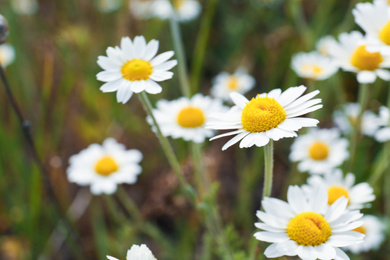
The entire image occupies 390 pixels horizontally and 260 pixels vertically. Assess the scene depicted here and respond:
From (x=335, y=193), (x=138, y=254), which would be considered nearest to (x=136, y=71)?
(x=138, y=254)

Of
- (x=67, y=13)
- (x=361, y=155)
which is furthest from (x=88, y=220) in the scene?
(x=67, y=13)

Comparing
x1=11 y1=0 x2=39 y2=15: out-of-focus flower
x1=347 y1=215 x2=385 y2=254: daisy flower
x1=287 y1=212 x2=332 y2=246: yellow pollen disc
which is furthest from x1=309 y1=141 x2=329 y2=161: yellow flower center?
x1=11 y1=0 x2=39 y2=15: out-of-focus flower

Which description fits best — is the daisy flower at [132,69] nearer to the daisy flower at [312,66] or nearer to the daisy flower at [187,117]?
the daisy flower at [187,117]

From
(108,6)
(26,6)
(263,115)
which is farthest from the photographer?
(26,6)

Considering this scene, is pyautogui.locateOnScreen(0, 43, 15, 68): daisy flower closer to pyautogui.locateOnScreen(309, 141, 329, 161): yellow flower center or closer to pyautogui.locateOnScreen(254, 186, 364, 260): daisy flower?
pyautogui.locateOnScreen(309, 141, 329, 161): yellow flower center

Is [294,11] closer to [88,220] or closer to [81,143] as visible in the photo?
[81,143]

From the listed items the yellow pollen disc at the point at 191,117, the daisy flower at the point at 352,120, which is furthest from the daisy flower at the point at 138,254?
the daisy flower at the point at 352,120

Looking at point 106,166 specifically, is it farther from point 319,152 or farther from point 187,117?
point 319,152
